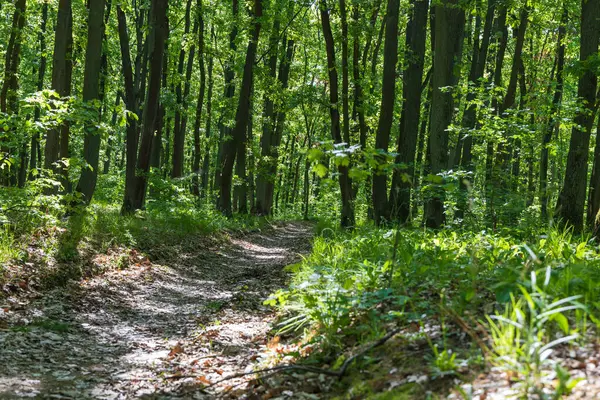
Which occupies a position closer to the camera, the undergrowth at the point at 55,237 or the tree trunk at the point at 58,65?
the undergrowth at the point at 55,237

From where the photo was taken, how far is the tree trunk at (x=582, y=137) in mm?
8906

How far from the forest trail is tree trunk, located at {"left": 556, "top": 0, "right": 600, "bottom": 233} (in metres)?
5.30

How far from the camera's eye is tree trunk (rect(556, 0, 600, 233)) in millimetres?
8906

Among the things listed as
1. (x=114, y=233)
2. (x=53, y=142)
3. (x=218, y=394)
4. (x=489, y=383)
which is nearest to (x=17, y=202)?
(x=114, y=233)

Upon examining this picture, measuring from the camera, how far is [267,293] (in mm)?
7383

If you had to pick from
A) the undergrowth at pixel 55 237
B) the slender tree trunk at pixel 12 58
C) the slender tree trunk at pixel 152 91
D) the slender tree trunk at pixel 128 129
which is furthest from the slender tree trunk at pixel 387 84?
the slender tree trunk at pixel 12 58

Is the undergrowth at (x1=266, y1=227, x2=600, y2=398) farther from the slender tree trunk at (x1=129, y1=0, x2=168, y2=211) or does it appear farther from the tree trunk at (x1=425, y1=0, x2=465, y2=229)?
the slender tree trunk at (x1=129, y1=0, x2=168, y2=211)

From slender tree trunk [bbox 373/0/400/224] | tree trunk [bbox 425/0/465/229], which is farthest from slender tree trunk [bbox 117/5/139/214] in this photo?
tree trunk [bbox 425/0/465/229]

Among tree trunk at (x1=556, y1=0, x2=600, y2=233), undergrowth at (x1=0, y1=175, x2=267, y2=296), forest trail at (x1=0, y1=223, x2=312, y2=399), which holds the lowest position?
forest trail at (x1=0, y1=223, x2=312, y2=399)

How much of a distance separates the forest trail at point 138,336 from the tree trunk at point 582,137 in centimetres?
530

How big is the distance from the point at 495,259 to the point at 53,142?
9250 millimetres

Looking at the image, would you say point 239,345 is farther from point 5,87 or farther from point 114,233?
point 5,87

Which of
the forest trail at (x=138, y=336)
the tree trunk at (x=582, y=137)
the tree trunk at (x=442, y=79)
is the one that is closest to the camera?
the forest trail at (x=138, y=336)

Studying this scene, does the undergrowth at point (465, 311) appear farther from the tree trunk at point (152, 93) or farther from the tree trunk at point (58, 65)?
the tree trunk at point (152, 93)
